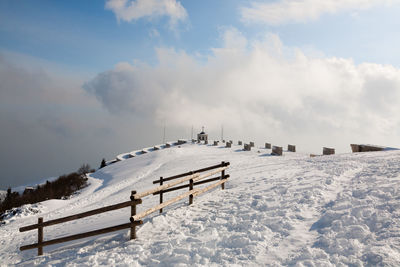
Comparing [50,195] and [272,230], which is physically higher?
[272,230]

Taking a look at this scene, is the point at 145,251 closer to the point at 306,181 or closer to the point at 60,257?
the point at 60,257

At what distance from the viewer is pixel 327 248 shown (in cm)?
673

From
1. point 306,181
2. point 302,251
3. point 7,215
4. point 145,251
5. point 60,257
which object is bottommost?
point 7,215

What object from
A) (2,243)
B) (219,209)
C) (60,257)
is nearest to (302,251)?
(219,209)

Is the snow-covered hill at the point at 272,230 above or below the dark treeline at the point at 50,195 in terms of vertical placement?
above

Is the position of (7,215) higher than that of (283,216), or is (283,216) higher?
(283,216)

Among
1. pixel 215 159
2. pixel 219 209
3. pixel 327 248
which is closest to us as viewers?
pixel 327 248

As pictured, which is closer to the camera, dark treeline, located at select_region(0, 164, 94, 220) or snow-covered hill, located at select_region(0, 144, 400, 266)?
snow-covered hill, located at select_region(0, 144, 400, 266)

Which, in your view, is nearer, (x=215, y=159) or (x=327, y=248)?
(x=327, y=248)

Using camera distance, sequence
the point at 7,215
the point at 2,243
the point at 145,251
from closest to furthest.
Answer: the point at 145,251 < the point at 2,243 < the point at 7,215

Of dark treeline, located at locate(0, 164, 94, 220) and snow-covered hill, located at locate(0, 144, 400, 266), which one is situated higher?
snow-covered hill, located at locate(0, 144, 400, 266)

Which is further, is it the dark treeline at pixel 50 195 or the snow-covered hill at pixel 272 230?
the dark treeline at pixel 50 195

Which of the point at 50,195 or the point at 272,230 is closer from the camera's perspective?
the point at 272,230

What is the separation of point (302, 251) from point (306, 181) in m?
6.57
